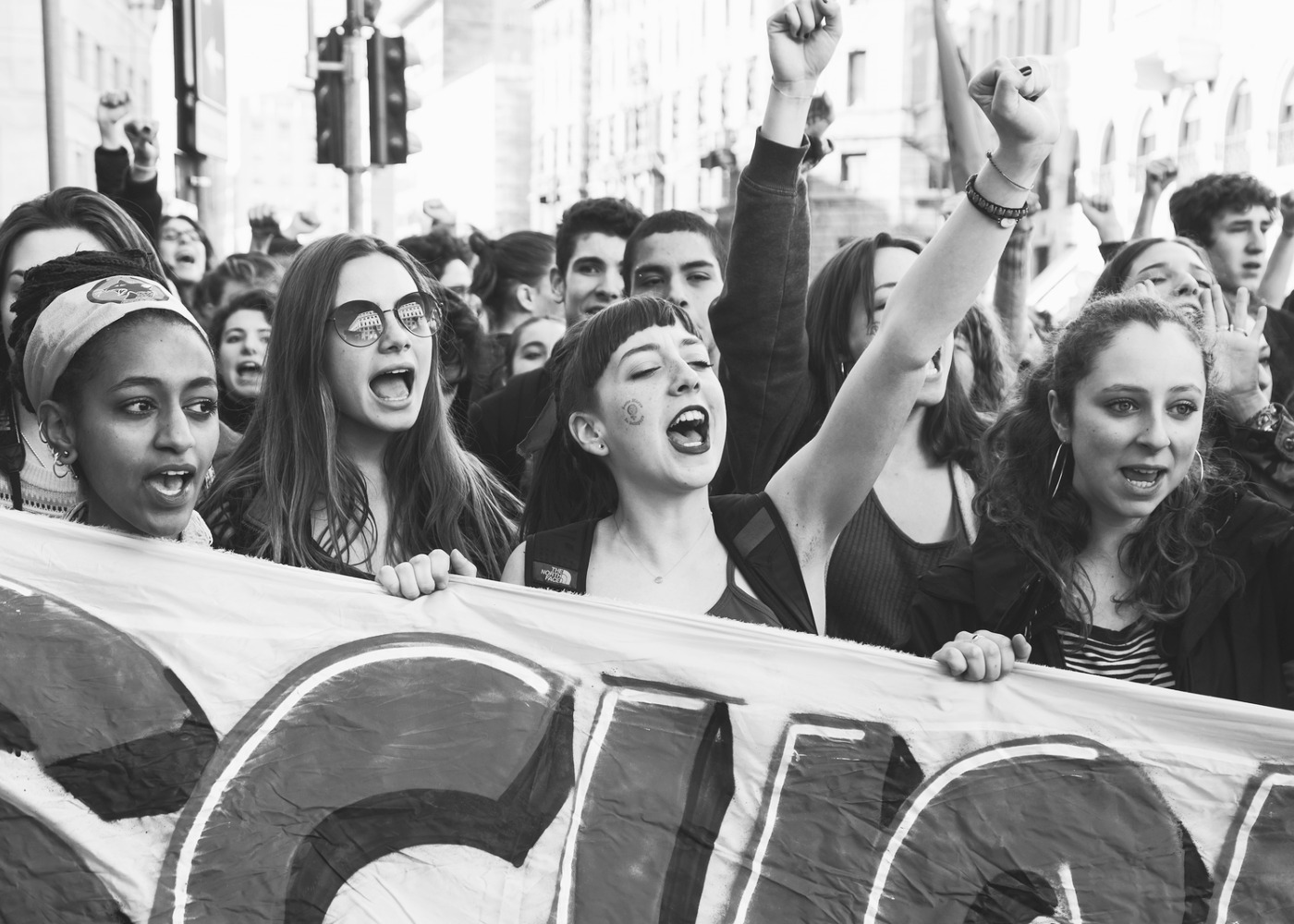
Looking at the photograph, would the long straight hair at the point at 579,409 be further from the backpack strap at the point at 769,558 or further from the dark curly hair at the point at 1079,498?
the dark curly hair at the point at 1079,498

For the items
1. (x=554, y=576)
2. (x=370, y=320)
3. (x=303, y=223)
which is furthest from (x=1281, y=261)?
(x=303, y=223)

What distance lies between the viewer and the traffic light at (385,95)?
10141 mm

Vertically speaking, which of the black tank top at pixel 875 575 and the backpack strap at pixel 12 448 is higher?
the backpack strap at pixel 12 448

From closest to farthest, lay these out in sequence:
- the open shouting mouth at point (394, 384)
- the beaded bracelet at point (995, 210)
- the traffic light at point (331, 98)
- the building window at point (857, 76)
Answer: the beaded bracelet at point (995, 210) → the open shouting mouth at point (394, 384) → the traffic light at point (331, 98) → the building window at point (857, 76)

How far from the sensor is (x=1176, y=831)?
2455mm

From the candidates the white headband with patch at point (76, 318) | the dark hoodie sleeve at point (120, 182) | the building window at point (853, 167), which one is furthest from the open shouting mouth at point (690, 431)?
the building window at point (853, 167)

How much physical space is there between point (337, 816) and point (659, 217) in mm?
2393

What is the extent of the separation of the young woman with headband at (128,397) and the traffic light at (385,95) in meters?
7.54

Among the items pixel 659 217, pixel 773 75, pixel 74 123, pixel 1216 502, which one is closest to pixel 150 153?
pixel 659 217

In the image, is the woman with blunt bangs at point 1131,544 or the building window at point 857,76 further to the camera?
the building window at point 857,76

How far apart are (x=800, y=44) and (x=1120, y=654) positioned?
4.41ft

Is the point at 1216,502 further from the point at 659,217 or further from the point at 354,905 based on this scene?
the point at 659,217

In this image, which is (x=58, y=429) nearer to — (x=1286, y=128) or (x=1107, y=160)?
(x=1286, y=128)

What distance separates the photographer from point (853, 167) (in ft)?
156
